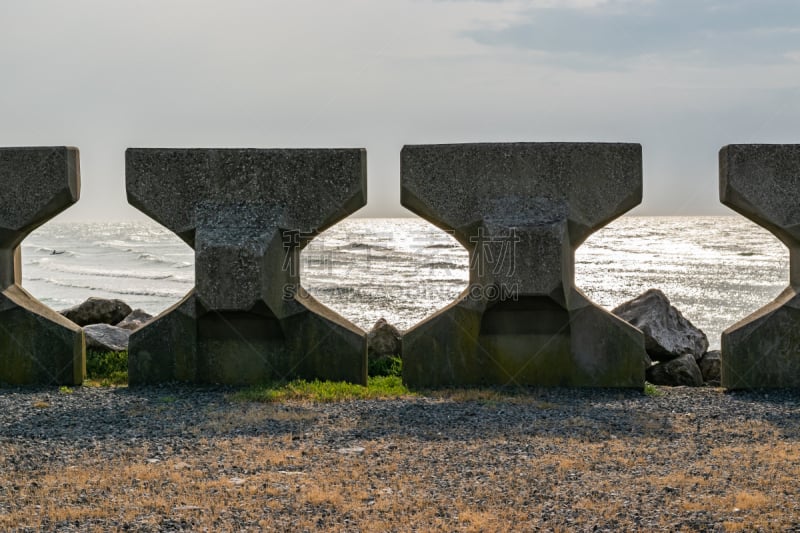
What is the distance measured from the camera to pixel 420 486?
5.78m

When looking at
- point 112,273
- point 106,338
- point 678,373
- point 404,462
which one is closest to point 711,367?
point 678,373

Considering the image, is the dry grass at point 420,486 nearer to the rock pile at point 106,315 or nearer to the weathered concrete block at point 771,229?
the weathered concrete block at point 771,229

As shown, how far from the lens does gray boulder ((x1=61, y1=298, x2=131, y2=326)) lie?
12844mm

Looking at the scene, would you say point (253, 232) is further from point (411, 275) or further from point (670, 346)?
point (411, 275)

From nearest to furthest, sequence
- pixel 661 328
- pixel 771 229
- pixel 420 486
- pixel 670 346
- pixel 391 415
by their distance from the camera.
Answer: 1. pixel 420 486
2. pixel 391 415
3. pixel 771 229
4. pixel 670 346
5. pixel 661 328

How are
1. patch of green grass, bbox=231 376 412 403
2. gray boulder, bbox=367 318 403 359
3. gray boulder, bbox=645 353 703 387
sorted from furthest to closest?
1. gray boulder, bbox=367 318 403 359
2. gray boulder, bbox=645 353 703 387
3. patch of green grass, bbox=231 376 412 403

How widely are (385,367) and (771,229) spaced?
4.44 meters

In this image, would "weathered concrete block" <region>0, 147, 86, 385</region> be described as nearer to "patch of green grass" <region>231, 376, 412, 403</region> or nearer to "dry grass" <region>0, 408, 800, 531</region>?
"patch of green grass" <region>231, 376, 412, 403</region>

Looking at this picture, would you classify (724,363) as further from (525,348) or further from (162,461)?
(162,461)

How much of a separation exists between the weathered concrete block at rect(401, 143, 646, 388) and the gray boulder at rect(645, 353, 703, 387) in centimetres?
124

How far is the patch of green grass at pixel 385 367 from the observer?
10.5 metres

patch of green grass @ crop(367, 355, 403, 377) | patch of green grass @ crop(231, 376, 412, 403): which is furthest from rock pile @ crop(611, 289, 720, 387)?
patch of green grass @ crop(231, 376, 412, 403)

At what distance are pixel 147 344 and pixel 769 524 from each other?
21.0 ft

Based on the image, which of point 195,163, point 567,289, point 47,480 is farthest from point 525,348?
point 47,480
